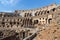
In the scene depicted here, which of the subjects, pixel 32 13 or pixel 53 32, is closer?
pixel 53 32

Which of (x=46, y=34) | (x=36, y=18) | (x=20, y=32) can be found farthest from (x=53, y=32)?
(x=36, y=18)

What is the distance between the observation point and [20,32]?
51312 millimetres

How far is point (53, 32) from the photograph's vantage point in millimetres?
23703

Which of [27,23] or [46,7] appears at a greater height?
[46,7]

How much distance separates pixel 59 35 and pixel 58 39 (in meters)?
0.86

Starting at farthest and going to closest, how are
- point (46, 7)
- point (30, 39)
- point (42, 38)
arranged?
point (46, 7)
point (30, 39)
point (42, 38)

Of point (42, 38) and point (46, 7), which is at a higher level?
point (46, 7)

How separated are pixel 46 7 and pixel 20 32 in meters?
28.8

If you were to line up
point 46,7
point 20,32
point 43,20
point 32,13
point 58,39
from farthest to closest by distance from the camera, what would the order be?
1. point 32,13
2. point 46,7
3. point 43,20
4. point 20,32
5. point 58,39

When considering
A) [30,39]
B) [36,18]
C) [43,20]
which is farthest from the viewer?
[36,18]

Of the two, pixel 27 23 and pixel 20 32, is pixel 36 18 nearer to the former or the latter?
pixel 27 23

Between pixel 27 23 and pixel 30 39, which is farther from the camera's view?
pixel 27 23

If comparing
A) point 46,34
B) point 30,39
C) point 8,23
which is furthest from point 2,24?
point 46,34

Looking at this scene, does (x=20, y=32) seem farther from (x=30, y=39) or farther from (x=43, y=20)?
(x=30, y=39)
